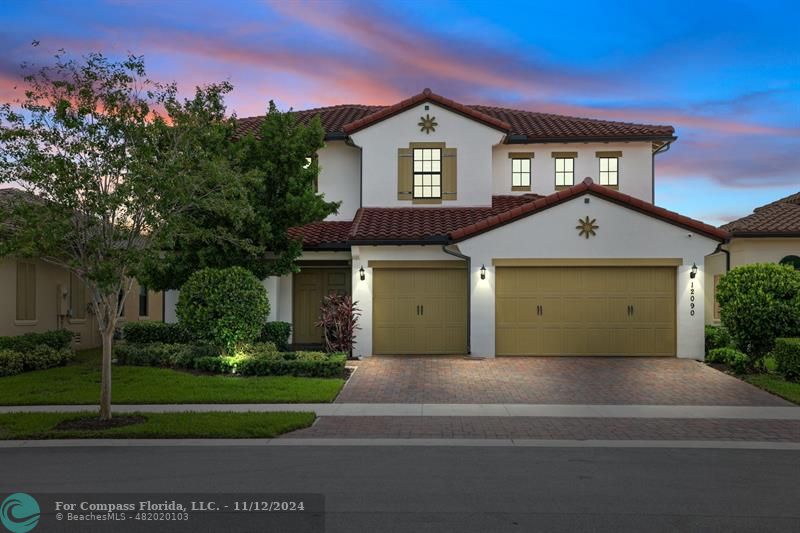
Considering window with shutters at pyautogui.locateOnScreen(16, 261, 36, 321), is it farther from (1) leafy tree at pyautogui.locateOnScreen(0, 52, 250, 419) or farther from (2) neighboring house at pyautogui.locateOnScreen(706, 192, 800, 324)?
(2) neighboring house at pyautogui.locateOnScreen(706, 192, 800, 324)

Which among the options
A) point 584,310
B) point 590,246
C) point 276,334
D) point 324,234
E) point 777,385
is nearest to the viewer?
point 777,385

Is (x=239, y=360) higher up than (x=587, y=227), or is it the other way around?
(x=587, y=227)

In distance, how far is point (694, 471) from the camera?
7930 mm

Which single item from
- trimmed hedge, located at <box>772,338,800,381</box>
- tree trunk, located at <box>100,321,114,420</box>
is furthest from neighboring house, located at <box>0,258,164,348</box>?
trimmed hedge, located at <box>772,338,800,381</box>

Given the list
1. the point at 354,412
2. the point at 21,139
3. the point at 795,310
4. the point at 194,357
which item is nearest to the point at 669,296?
the point at 795,310

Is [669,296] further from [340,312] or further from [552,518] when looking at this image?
[552,518]

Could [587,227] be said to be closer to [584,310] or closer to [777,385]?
[584,310]

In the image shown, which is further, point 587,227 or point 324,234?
point 324,234

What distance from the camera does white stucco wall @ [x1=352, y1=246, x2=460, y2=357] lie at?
61.3ft

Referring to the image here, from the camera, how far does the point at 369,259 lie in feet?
61.6

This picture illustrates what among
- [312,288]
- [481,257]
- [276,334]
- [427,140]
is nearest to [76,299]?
[276,334]

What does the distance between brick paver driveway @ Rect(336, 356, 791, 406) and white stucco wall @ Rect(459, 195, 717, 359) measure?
917mm

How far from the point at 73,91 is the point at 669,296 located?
1502 centimetres

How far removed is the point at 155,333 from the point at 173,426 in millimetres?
9498
